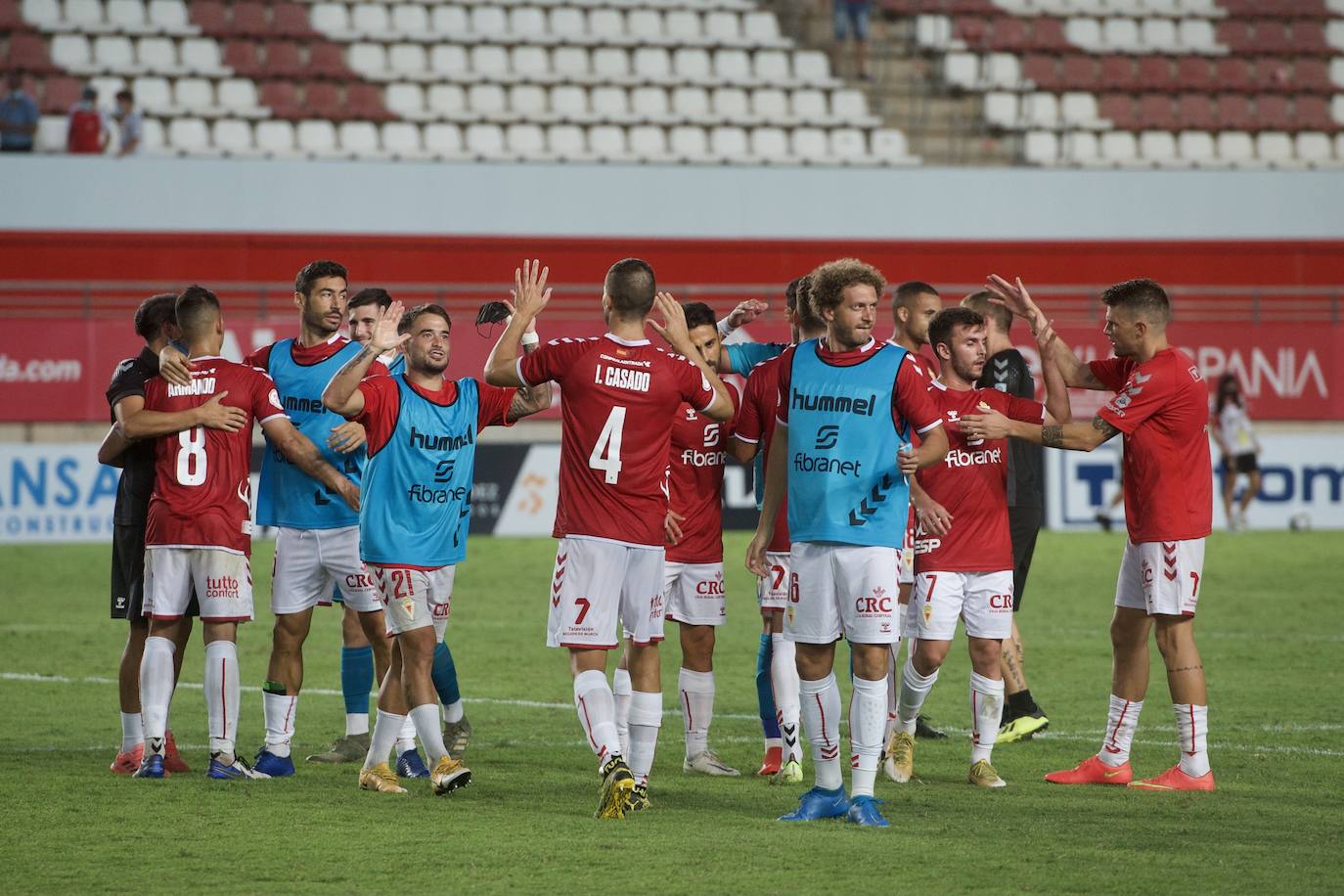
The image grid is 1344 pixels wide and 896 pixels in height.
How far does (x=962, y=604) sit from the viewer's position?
810cm

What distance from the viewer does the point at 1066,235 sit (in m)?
27.5

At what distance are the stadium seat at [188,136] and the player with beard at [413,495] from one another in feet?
63.9

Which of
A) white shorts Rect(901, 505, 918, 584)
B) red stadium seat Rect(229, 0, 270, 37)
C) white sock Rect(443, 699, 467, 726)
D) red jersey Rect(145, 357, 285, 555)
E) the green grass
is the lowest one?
the green grass

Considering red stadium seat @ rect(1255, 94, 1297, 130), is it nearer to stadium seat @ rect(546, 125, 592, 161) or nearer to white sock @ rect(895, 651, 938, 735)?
stadium seat @ rect(546, 125, 592, 161)

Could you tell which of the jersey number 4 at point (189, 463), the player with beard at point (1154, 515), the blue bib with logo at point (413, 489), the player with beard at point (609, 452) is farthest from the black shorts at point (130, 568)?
the player with beard at point (1154, 515)

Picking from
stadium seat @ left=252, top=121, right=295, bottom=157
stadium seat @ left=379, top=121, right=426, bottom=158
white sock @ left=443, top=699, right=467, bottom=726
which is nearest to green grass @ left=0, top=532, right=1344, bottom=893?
white sock @ left=443, top=699, right=467, bottom=726

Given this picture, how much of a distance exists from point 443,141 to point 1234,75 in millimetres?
14372

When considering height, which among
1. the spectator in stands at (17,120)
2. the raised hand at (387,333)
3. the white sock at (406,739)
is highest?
the spectator in stands at (17,120)

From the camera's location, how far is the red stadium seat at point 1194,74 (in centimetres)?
3078

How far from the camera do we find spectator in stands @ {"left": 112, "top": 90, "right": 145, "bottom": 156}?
2489 centimetres

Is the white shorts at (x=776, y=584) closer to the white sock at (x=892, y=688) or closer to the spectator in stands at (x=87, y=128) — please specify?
the white sock at (x=892, y=688)

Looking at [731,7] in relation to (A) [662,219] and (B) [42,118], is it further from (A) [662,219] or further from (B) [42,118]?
(B) [42,118]

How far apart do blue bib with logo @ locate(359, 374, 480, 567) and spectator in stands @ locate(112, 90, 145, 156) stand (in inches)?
744

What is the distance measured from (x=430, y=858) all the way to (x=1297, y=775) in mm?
4249
